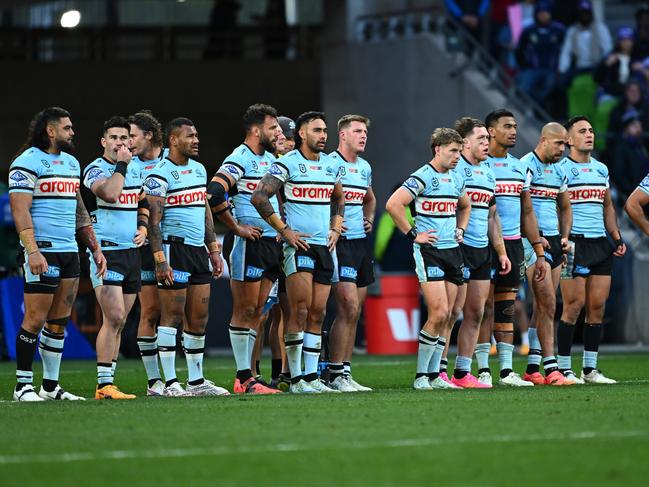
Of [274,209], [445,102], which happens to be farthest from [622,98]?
[274,209]

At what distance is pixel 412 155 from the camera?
27297 millimetres

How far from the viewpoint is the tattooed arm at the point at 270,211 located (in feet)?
43.3

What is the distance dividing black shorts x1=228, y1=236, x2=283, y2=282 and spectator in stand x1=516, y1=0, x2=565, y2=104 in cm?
1256

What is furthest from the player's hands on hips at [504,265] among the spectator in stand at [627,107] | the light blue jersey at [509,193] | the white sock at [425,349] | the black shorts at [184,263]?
the spectator in stand at [627,107]

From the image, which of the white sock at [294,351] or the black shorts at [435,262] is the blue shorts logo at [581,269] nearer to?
the black shorts at [435,262]

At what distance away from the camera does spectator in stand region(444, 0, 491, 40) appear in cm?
2639

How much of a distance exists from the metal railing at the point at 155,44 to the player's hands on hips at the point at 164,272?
61.2 feet

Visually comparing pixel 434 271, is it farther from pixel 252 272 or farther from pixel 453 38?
pixel 453 38

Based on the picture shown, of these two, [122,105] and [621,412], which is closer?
[621,412]

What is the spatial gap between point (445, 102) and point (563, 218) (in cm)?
1203

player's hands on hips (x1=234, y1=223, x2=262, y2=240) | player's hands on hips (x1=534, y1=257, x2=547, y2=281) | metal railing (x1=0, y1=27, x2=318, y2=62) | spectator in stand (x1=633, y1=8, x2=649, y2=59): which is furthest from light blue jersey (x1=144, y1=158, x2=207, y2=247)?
metal railing (x1=0, y1=27, x2=318, y2=62)

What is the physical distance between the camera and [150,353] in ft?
44.3

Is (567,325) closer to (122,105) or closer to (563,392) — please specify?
(563,392)

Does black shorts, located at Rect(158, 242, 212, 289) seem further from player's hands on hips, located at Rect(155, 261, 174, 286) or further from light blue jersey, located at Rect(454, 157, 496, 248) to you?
light blue jersey, located at Rect(454, 157, 496, 248)
